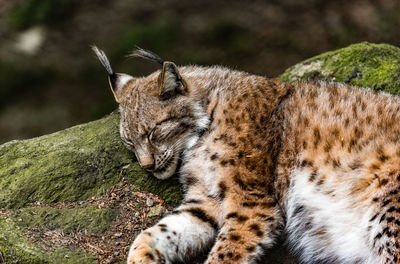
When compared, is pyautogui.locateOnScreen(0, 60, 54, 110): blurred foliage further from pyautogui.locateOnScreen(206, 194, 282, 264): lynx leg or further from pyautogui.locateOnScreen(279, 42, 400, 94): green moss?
pyautogui.locateOnScreen(206, 194, 282, 264): lynx leg

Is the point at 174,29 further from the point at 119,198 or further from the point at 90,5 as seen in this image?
the point at 119,198

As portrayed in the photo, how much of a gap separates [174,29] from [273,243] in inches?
146

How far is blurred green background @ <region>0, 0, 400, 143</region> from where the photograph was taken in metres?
6.32

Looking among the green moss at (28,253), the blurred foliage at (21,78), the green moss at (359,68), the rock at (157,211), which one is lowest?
the blurred foliage at (21,78)

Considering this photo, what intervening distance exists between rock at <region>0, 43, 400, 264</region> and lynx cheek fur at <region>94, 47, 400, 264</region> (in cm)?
19

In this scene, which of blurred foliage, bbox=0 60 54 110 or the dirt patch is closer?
the dirt patch

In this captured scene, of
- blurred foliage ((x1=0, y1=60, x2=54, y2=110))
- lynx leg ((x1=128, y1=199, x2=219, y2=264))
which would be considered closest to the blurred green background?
blurred foliage ((x1=0, y1=60, x2=54, y2=110))

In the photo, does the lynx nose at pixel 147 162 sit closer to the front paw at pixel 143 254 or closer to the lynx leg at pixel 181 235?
the lynx leg at pixel 181 235

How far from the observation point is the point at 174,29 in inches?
256

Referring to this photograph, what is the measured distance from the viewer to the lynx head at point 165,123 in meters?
3.94

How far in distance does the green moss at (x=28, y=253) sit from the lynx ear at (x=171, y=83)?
132 centimetres

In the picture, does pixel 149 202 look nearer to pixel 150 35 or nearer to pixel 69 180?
pixel 69 180

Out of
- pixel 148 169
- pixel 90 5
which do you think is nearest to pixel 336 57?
pixel 148 169

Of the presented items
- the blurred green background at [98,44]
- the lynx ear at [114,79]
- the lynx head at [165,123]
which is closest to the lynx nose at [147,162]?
the lynx head at [165,123]
